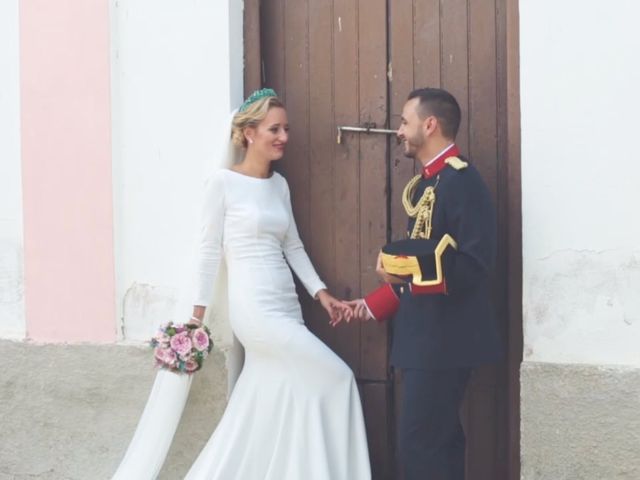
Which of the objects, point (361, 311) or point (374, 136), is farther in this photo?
point (374, 136)

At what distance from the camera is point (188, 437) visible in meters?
4.73

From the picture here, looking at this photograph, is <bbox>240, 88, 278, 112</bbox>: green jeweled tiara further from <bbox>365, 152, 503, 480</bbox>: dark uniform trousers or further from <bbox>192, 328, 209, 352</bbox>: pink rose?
<bbox>192, 328, 209, 352</bbox>: pink rose

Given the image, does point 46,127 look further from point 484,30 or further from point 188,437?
point 484,30

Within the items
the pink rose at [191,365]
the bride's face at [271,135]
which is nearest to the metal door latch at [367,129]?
the bride's face at [271,135]

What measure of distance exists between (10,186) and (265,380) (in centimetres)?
164

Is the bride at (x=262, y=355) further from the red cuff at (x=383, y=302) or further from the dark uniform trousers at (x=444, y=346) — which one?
the dark uniform trousers at (x=444, y=346)

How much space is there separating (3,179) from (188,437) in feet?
5.10

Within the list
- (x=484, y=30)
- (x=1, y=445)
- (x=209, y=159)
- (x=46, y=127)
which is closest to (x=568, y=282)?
(x=484, y=30)

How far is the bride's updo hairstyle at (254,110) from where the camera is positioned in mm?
4480

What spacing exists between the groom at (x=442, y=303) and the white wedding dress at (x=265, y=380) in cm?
35

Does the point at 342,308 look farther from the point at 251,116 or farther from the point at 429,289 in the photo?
the point at 251,116

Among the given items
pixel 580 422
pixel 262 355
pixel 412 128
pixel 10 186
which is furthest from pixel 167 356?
pixel 580 422

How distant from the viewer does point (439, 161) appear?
161 inches

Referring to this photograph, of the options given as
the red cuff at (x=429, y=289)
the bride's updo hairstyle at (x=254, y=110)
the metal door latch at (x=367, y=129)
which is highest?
the bride's updo hairstyle at (x=254, y=110)
